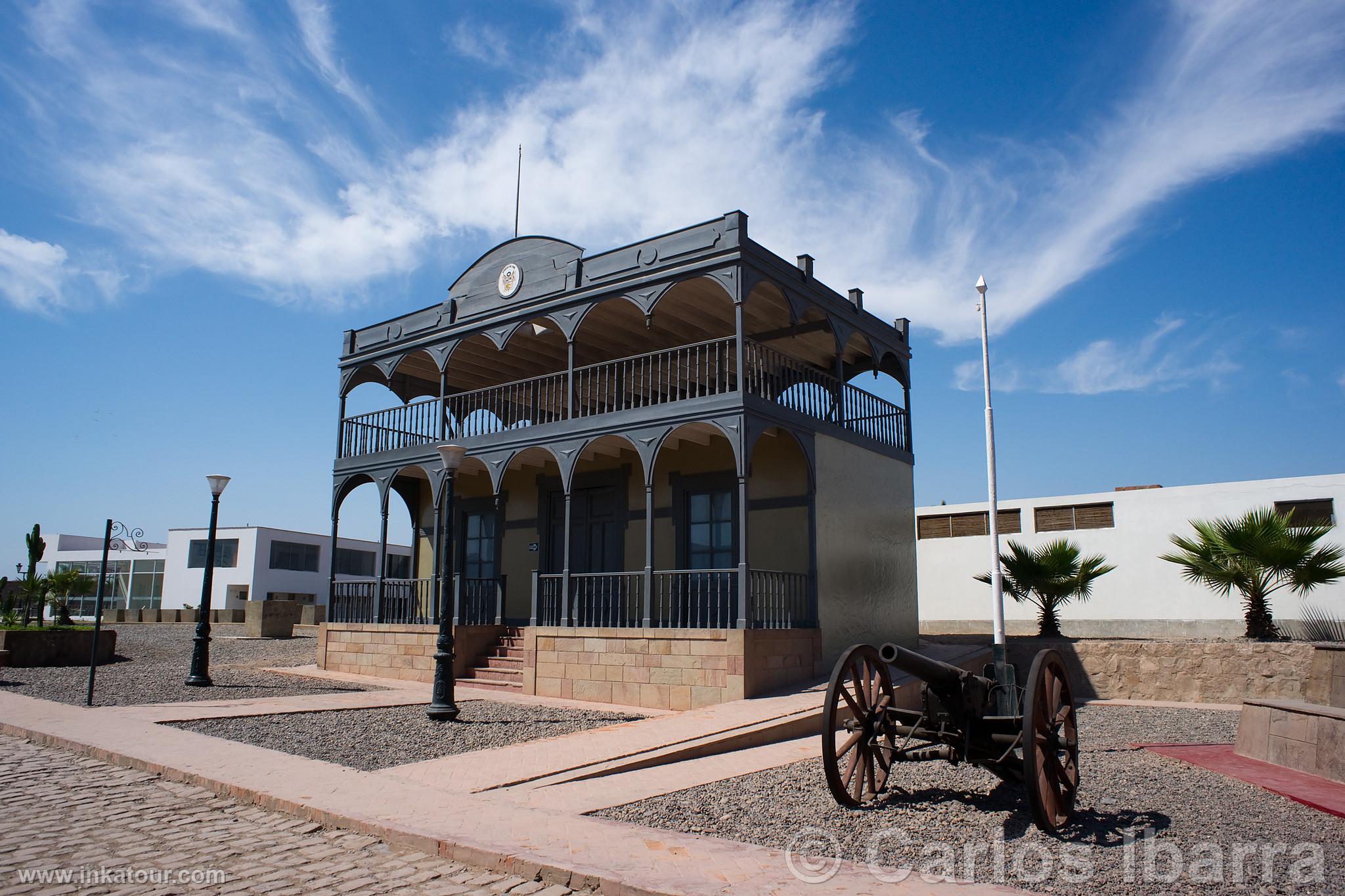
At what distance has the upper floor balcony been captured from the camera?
42.8 feet

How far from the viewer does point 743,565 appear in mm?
11852

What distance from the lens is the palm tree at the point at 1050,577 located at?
51.0 ft

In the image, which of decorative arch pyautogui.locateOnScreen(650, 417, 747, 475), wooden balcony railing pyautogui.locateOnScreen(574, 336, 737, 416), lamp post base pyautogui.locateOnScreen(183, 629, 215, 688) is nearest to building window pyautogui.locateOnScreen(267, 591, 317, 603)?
lamp post base pyautogui.locateOnScreen(183, 629, 215, 688)

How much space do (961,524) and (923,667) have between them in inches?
782

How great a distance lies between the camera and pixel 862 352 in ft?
54.5

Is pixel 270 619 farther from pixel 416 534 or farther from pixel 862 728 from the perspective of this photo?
pixel 862 728

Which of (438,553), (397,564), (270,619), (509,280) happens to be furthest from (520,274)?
(397,564)

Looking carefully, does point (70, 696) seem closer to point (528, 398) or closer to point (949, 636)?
point (528, 398)

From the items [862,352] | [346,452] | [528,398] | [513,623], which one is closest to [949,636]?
[862,352]

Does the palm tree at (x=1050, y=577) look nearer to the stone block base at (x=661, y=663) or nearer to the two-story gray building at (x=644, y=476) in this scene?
the two-story gray building at (x=644, y=476)

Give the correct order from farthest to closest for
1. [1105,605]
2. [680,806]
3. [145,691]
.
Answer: [1105,605], [145,691], [680,806]

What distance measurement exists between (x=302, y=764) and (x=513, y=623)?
366 inches

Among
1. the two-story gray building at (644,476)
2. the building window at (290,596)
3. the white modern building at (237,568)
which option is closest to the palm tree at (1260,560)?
the two-story gray building at (644,476)

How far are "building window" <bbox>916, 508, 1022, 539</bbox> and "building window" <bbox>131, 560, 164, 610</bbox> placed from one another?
1646 inches
